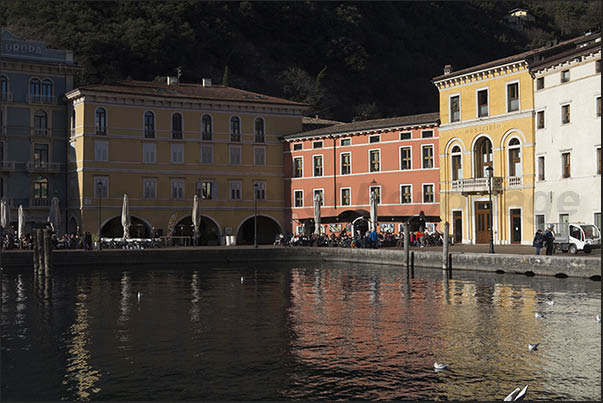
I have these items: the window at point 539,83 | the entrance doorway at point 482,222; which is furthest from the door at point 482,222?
the window at point 539,83

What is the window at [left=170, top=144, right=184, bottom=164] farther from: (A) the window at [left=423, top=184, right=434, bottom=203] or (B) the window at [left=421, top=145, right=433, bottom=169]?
(A) the window at [left=423, top=184, right=434, bottom=203]

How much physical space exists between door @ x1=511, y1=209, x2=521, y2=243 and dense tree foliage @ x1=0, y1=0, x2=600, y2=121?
1703 inches

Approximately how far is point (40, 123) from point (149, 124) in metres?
7.83

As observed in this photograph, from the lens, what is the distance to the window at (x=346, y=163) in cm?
5983

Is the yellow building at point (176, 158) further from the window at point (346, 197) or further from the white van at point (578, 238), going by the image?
the white van at point (578, 238)

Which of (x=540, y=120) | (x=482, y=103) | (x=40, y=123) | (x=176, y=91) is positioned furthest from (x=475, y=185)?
(x=40, y=123)

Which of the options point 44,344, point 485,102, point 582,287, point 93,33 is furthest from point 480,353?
point 93,33

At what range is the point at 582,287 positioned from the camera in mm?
29922

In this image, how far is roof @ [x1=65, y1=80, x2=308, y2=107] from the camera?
58.1 meters

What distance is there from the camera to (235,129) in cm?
6256

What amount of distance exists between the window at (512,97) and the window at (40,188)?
3291 centimetres

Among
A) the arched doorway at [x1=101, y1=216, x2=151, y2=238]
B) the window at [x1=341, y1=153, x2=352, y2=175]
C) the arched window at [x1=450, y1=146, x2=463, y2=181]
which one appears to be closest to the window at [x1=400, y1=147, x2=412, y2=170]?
the arched window at [x1=450, y1=146, x2=463, y2=181]

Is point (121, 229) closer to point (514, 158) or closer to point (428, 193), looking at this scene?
point (428, 193)

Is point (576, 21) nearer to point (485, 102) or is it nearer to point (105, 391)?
point (485, 102)
